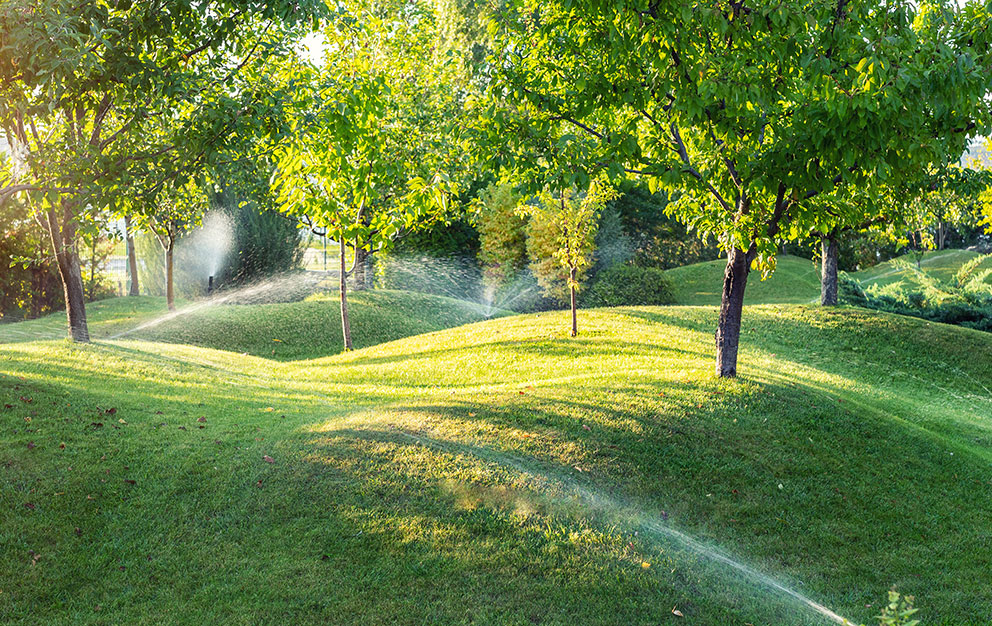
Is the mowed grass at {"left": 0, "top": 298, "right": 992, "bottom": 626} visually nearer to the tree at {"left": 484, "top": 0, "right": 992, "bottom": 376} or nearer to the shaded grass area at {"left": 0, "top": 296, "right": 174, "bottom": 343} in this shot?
the tree at {"left": 484, "top": 0, "right": 992, "bottom": 376}

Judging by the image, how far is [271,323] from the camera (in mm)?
20688

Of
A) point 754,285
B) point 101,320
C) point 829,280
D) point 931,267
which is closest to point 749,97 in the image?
point 829,280

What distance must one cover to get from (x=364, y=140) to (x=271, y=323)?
1265 cm

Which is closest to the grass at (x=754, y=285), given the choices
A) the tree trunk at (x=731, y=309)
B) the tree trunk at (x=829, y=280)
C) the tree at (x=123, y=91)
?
the tree trunk at (x=829, y=280)

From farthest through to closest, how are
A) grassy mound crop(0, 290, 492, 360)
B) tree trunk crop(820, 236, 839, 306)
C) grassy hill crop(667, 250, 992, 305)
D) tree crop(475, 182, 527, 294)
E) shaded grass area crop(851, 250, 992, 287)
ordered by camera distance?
1. shaded grass area crop(851, 250, 992, 287)
2. grassy hill crop(667, 250, 992, 305)
3. tree crop(475, 182, 527, 294)
4. grassy mound crop(0, 290, 492, 360)
5. tree trunk crop(820, 236, 839, 306)

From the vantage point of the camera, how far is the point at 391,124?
673 inches

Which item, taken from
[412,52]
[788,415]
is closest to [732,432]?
[788,415]

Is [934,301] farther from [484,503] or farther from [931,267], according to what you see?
[931,267]

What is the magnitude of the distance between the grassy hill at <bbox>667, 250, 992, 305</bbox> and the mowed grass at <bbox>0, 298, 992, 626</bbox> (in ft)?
61.3

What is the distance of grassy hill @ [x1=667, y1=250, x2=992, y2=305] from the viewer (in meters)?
29.1

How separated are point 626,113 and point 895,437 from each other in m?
5.29

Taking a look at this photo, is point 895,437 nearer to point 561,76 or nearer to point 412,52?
point 561,76

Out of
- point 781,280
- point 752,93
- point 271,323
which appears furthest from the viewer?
point 781,280

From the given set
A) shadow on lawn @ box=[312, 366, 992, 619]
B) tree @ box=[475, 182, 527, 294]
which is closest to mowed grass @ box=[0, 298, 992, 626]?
shadow on lawn @ box=[312, 366, 992, 619]
